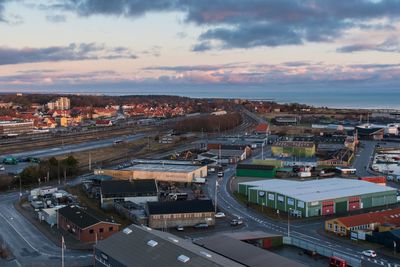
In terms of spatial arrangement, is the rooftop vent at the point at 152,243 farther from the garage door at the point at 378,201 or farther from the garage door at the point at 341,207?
the garage door at the point at 378,201

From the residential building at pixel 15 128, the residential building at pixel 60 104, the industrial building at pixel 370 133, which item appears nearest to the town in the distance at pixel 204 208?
the industrial building at pixel 370 133

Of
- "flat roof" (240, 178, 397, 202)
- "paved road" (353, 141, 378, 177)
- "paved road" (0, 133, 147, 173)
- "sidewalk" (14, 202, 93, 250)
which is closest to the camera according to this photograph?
"sidewalk" (14, 202, 93, 250)

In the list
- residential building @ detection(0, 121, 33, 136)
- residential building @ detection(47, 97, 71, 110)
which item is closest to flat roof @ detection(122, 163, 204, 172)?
residential building @ detection(0, 121, 33, 136)

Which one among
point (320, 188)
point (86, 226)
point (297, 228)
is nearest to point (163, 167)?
point (320, 188)

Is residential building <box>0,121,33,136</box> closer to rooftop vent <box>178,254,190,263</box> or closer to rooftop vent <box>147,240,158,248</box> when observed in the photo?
rooftop vent <box>147,240,158,248</box>

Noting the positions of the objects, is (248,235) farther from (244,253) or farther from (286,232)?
(244,253)

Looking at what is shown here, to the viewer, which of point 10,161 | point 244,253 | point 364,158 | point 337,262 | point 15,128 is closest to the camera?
point 244,253

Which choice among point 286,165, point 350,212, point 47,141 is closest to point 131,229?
point 350,212
